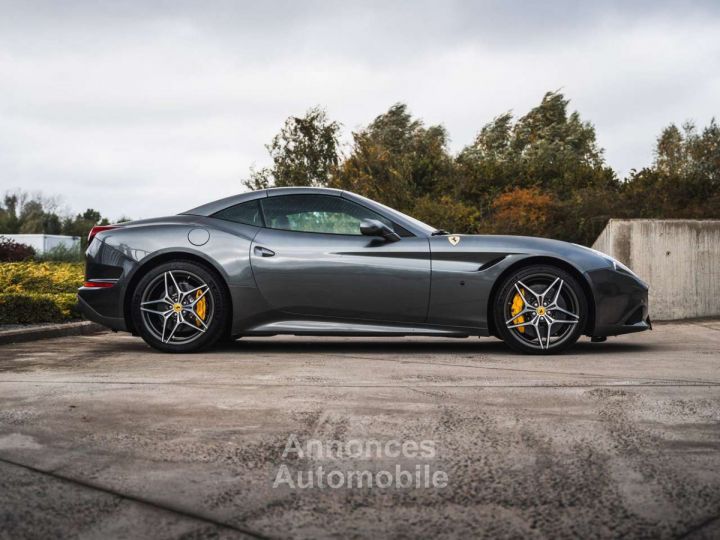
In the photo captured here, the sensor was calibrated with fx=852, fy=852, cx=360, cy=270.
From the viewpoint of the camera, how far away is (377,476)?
9.52 ft

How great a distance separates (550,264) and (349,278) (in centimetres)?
156

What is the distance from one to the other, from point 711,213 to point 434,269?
35.2 feet

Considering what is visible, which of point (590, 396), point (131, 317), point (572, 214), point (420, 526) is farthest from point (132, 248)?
point (572, 214)

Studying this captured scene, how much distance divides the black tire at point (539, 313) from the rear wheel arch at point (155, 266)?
214cm

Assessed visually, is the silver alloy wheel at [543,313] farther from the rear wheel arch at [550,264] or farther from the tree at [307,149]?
the tree at [307,149]

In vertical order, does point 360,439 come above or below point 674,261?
below

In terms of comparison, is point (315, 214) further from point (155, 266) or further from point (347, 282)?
point (155, 266)

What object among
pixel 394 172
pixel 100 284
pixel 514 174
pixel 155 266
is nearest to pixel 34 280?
pixel 100 284

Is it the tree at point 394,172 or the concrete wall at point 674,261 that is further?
the tree at point 394,172

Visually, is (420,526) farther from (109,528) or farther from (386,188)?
(386,188)

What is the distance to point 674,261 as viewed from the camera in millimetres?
10992

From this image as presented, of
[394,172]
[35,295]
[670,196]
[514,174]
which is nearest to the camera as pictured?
[35,295]

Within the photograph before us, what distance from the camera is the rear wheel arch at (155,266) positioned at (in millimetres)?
6707

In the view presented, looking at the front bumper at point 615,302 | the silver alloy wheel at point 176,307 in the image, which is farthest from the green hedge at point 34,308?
the front bumper at point 615,302
